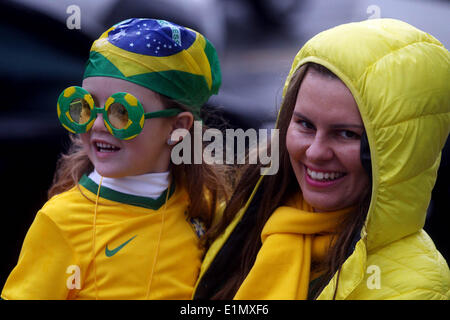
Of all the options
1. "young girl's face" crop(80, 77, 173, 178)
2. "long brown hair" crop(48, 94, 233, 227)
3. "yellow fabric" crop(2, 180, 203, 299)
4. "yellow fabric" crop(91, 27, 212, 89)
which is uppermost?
"yellow fabric" crop(91, 27, 212, 89)

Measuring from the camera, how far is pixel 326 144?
6.96 feet

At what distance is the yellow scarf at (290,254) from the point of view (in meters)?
2.23

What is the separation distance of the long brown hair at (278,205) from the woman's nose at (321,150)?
228mm

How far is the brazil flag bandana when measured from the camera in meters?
2.45

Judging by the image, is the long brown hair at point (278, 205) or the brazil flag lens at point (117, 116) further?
the brazil flag lens at point (117, 116)

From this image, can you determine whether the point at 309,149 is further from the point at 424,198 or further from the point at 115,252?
the point at 115,252

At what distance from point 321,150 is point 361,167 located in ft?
0.54

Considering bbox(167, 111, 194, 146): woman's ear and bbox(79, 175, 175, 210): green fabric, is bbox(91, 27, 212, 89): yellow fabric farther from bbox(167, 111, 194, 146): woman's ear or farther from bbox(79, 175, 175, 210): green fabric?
bbox(79, 175, 175, 210): green fabric

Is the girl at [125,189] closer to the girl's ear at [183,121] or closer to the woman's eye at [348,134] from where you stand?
the girl's ear at [183,121]

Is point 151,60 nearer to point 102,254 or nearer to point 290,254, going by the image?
point 102,254

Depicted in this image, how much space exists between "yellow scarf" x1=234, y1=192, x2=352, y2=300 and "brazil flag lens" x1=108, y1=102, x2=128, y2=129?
800 mm

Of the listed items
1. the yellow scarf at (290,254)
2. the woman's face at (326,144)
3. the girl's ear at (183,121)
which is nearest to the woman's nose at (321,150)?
the woman's face at (326,144)


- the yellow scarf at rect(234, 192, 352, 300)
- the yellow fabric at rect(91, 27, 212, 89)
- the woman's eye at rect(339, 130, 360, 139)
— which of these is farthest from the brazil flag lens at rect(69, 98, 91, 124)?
the woman's eye at rect(339, 130, 360, 139)

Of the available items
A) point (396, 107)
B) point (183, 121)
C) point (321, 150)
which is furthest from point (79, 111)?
point (396, 107)
